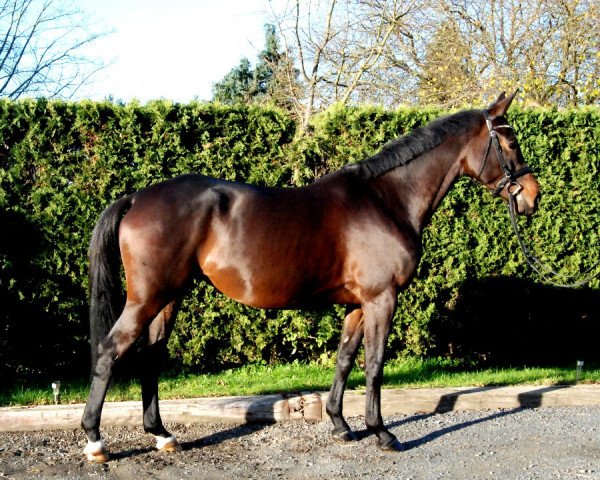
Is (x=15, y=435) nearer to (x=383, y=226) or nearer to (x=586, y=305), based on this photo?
(x=383, y=226)

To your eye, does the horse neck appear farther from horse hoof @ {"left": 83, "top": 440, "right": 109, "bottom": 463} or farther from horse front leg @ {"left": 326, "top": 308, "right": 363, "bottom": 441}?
horse hoof @ {"left": 83, "top": 440, "right": 109, "bottom": 463}

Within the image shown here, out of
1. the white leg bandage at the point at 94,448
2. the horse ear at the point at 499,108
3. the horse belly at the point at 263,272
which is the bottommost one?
the white leg bandage at the point at 94,448

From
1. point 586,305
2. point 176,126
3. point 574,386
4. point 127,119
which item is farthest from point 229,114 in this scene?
point 586,305

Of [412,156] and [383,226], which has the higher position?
[412,156]

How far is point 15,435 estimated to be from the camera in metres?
4.52

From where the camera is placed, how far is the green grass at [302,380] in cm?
544

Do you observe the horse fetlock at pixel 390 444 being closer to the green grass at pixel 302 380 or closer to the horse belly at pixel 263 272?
the horse belly at pixel 263 272

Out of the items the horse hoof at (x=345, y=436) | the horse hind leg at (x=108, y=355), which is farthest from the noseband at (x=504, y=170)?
the horse hind leg at (x=108, y=355)

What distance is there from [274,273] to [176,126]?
8.77 feet

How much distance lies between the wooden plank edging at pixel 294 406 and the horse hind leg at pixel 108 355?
89 cm

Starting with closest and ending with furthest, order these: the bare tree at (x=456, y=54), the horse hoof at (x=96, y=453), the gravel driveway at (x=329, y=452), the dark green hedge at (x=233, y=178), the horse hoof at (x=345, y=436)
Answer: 1. the gravel driveway at (x=329, y=452)
2. the horse hoof at (x=96, y=453)
3. the horse hoof at (x=345, y=436)
4. the dark green hedge at (x=233, y=178)
5. the bare tree at (x=456, y=54)

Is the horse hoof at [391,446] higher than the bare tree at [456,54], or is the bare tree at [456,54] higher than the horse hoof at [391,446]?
the bare tree at [456,54]

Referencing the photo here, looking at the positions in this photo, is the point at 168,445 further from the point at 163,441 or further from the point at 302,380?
the point at 302,380

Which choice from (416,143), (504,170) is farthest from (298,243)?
(504,170)
